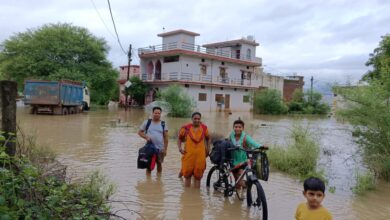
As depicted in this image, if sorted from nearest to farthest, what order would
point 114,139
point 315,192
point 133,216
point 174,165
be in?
point 315,192, point 133,216, point 174,165, point 114,139

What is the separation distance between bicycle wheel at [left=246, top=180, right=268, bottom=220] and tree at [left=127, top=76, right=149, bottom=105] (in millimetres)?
35983

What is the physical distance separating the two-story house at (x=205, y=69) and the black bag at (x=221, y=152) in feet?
109

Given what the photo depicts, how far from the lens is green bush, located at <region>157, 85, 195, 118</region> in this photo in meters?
30.1

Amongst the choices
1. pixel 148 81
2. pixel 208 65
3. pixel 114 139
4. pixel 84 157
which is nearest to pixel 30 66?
pixel 148 81

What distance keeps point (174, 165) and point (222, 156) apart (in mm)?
3528

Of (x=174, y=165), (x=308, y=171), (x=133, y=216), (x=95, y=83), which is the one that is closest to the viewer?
(x=133, y=216)

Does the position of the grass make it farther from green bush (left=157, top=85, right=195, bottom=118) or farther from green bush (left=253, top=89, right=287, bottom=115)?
green bush (left=253, top=89, right=287, bottom=115)

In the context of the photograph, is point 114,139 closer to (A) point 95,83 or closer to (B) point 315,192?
(B) point 315,192

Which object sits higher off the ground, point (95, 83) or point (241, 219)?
point (95, 83)

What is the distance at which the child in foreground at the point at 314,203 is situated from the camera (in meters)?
3.39

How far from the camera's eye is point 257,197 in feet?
18.1

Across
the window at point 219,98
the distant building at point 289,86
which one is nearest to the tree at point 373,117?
the window at point 219,98

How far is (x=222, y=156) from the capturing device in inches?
242

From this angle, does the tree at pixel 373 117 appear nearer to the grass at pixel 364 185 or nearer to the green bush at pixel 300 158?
the grass at pixel 364 185
